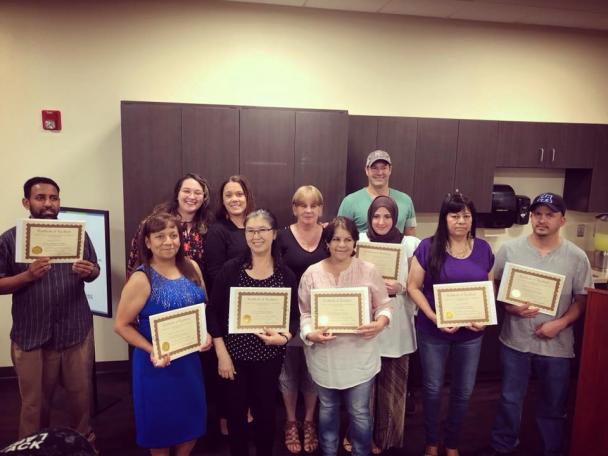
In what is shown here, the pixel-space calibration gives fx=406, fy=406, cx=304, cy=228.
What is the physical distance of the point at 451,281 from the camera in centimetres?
215

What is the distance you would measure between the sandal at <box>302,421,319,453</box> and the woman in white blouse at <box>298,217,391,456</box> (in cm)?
58

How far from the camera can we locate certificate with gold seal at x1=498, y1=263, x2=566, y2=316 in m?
2.12

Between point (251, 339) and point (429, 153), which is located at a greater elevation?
point (429, 153)

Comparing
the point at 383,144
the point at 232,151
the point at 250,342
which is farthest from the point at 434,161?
the point at 250,342

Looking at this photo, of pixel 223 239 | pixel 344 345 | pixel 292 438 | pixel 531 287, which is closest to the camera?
pixel 344 345

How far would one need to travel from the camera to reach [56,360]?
228 cm

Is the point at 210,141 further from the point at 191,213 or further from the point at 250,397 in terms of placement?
the point at 250,397

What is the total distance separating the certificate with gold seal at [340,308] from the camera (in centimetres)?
190

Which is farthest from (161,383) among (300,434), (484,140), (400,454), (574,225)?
(574,225)

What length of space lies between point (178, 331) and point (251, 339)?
35 cm

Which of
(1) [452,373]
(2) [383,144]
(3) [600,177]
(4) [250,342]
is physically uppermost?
(2) [383,144]

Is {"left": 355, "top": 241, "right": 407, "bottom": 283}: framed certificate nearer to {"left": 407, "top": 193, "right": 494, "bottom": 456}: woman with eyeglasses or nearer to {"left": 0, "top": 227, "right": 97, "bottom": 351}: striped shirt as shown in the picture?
{"left": 407, "top": 193, "right": 494, "bottom": 456}: woman with eyeglasses

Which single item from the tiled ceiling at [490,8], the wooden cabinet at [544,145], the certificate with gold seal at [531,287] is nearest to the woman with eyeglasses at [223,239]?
the certificate with gold seal at [531,287]

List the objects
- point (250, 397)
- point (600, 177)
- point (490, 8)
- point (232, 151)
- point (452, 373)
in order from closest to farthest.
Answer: point (250, 397) → point (452, 373) → point (232, 151) → point (490, 8) → point (600, 177)
